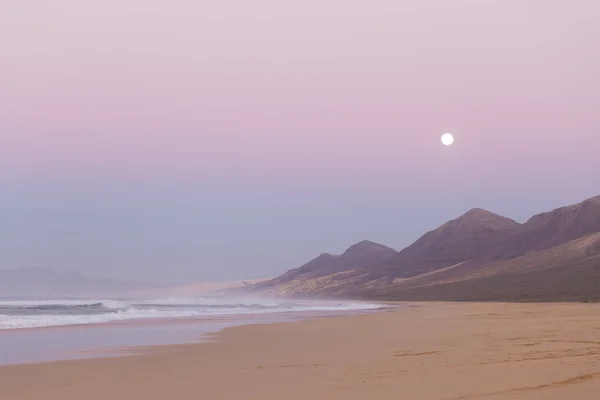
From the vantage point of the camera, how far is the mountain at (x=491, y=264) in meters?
65.6

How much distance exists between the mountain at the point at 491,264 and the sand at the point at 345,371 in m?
39.7

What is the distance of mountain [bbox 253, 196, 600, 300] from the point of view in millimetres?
65562

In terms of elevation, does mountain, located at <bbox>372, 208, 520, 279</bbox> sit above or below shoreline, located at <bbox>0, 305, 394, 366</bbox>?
above

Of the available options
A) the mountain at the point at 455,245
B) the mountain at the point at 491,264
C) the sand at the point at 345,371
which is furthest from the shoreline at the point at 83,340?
the mountain at the point at 455,245

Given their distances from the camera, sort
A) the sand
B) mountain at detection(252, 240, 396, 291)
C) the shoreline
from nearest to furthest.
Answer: the sand, the shoreline, mountain at detection(252, 240, 396, 291)

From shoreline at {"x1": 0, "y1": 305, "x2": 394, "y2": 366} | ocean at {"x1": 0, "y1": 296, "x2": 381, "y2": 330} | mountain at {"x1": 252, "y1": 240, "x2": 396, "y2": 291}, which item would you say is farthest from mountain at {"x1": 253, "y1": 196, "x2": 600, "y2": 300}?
shoreline at {"x1": 0, "y1": 305, "x2": 394, "y2": 366}


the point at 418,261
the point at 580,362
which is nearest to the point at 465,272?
the point at 418,261

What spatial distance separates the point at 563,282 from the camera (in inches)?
2458

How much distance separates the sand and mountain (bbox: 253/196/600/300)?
39703 mm

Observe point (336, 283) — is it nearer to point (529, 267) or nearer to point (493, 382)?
point (529, 267)

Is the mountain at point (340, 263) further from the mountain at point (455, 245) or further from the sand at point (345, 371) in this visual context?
the sand at point (345, 371)

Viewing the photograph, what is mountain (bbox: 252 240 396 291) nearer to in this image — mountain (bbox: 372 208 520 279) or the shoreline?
mountain (bbox: 372 208 520 279)

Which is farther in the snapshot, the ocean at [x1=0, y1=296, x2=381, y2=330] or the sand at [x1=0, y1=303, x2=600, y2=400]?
the ocean at [x1=0, y1=296, x2=381, y2=330]

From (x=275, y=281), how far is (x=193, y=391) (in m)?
177
